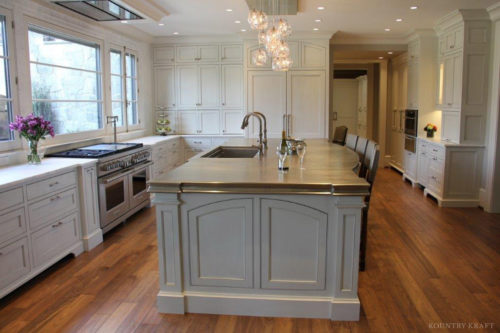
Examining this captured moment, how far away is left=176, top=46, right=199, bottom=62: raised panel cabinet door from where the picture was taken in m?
7.14

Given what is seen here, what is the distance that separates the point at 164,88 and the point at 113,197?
3.27m

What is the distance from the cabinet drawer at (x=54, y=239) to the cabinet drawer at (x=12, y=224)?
17 cm

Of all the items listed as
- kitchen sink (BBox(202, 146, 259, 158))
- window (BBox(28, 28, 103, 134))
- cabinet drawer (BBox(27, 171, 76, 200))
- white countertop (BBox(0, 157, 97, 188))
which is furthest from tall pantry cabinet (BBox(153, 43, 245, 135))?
cabinet drawer (BBox(27, 171, 76, 200))

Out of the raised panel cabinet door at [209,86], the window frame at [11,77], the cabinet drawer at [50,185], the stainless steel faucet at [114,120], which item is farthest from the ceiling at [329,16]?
the cabinet drawer at [50,185]

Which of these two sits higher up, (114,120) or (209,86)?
(209,86)

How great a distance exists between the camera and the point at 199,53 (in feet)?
23.4

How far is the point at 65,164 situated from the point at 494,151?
495 centimetres

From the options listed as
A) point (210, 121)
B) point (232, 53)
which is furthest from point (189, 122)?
point (232, 53)

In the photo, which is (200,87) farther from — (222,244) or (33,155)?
(222,244)

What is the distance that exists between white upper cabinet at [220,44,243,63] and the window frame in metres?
3.82

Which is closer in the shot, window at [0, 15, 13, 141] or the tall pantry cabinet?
window at [0, 15, 13, 141]

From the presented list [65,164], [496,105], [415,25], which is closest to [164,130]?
[65,164]

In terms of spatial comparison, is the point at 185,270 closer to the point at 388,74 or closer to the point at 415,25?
the point at 415,25

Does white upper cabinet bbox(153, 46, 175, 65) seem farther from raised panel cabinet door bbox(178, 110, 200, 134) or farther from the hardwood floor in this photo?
the hardwood floor
